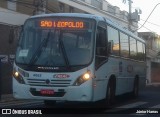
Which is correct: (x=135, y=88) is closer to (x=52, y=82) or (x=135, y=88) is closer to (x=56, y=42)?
(x=56, y=42)

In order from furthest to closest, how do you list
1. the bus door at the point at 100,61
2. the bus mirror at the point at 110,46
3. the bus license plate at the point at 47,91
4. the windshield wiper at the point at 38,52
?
the bus mirror at the point at 110,46 < the bus door at the point at 100,61 < the windshield wiper at the point at 38,52 < the bus license plate at the point at 47,91

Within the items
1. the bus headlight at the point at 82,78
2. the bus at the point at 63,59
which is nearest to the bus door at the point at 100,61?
the bus at the point at 63,59

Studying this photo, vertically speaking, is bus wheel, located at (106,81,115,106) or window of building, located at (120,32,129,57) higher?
window of building, located at (120,32,129,57)

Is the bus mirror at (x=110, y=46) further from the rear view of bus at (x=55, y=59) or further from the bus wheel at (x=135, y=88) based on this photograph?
the bus wheel at (x=135, y=88)

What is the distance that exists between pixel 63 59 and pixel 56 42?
64 cm

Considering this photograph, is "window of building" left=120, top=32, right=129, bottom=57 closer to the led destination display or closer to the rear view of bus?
the rear view of bus

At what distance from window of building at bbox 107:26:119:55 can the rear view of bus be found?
1.86 metres

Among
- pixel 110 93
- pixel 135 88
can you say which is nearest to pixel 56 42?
pixel 110 93

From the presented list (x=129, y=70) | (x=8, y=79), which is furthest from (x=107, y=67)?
(x=8, y=79)

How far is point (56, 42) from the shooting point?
1373 centimetres

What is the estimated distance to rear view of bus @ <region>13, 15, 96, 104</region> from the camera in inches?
521

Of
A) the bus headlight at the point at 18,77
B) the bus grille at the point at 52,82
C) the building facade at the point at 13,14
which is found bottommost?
the bus grille at the point at 52,82

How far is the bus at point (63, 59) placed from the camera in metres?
13.2

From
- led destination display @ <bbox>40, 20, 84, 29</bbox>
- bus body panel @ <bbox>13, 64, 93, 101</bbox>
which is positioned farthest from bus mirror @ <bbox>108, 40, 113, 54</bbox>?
bus body panel @ <bbox>13, 64, 93, 101</bbox>
